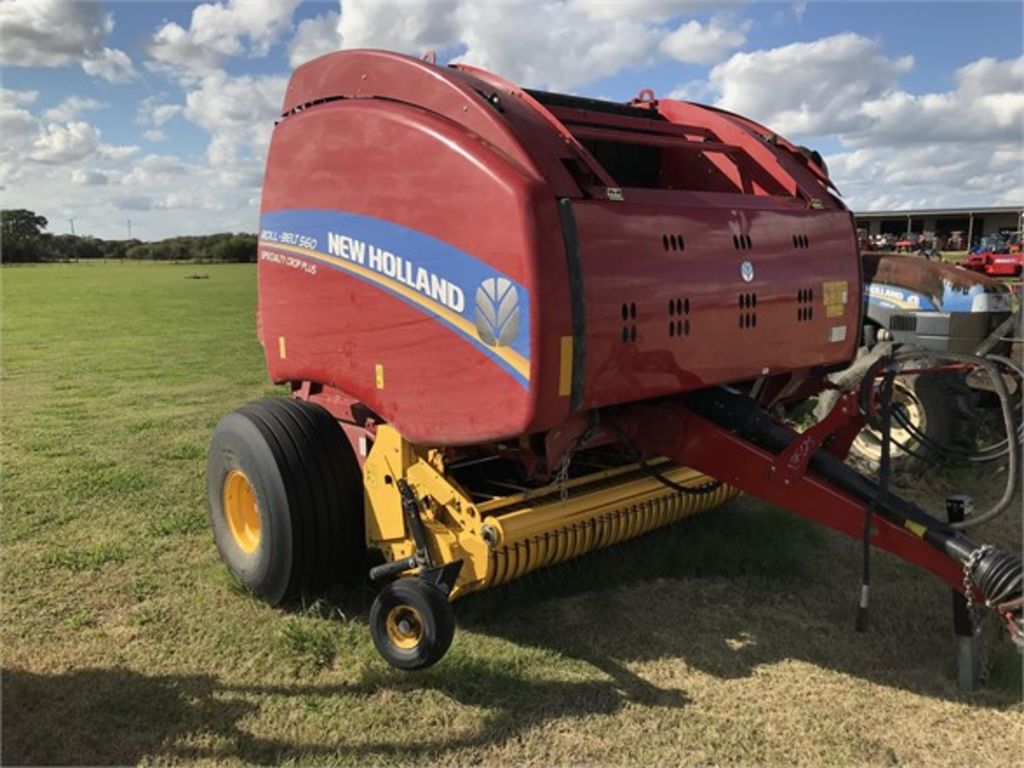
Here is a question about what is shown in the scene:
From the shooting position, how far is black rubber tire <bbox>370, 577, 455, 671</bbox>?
10.1 feet

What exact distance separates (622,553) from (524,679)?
1.24 meters

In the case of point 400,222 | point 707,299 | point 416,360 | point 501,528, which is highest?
point 400,222

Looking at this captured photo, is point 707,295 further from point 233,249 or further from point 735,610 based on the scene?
point 233,249

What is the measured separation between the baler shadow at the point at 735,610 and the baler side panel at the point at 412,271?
1.09 meters

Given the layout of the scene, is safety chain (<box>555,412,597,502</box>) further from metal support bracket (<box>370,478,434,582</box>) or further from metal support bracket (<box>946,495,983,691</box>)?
metal support bracket (<box>946,495,983,691</box>)

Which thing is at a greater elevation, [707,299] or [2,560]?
[707,299]

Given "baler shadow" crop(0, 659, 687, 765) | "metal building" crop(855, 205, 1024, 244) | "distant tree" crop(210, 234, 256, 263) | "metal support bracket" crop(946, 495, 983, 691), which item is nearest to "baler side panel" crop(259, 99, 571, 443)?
"baler shadow" crop(0, 659, 687, 765)

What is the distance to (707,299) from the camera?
3.23 m

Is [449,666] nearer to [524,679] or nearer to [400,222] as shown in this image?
[524,679]

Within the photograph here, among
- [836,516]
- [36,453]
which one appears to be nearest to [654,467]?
[836,516]

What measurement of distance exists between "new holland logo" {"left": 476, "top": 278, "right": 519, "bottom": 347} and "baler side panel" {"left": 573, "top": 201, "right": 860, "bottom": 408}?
0.80 ft

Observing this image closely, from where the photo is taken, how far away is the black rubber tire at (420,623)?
121 inches

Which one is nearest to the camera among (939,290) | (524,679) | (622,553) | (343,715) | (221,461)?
(343,715)

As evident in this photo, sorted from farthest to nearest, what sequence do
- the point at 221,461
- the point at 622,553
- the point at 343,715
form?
the point at 622,553, the point at 221,461, the point at 343,715
